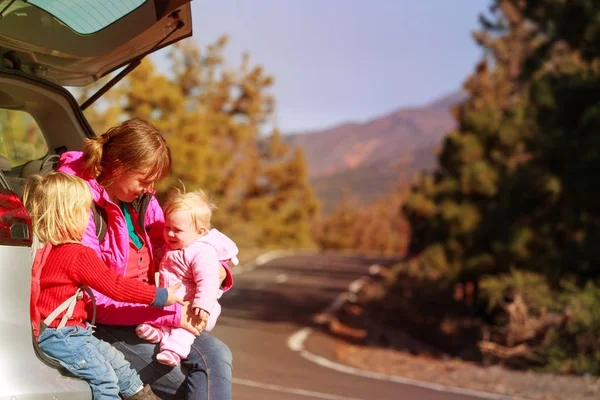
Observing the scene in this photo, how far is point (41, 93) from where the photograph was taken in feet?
15.6

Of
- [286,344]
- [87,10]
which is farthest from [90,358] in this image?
[286,344]

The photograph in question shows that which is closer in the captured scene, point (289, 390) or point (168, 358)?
point (168, 358)

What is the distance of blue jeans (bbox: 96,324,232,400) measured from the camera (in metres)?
3.97

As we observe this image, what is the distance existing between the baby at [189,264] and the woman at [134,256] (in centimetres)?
6

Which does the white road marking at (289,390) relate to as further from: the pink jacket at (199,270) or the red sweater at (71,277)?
the red sweater at (71,277)

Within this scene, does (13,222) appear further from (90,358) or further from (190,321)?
(190,321)

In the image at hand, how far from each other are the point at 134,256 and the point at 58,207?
0.60m

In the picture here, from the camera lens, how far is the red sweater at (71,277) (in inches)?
137

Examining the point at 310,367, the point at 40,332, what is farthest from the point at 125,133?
the point at 310,367

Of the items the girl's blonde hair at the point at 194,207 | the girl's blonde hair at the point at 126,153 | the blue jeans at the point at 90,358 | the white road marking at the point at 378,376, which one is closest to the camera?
the blue jeans at the point at 90,358

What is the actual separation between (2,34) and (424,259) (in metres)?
25.6

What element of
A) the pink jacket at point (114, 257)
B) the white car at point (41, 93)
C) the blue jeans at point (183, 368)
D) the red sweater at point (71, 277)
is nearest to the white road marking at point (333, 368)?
the white car at point (41, 93)

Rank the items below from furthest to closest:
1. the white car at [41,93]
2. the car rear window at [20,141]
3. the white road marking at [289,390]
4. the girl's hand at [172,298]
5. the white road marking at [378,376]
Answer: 1. the white road marking at [378,376]
2. the white road marking at [289,390]
3. the car rear window at [20,141]
4. the girl's hand at [172,298]
5. the white car at [41,93]

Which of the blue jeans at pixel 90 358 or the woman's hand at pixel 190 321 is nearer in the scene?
the blue jeans at pixel 90 358
